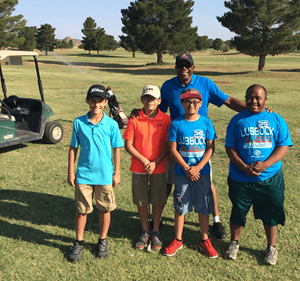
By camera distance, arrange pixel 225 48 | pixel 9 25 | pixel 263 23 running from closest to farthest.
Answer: pixel 263 23 → pixel 9 25 → pixel 225 48

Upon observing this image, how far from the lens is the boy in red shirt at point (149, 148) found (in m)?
3.11

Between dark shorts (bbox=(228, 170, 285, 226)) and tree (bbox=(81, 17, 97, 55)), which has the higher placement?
tree (bbox=(81, 17, 97, 55))

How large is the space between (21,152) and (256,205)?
A: 541 centimetres

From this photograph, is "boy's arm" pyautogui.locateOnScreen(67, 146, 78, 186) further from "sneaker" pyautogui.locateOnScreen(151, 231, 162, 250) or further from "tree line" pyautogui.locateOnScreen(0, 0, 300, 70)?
"tree line" pyautogui.locateOnScreen(0, 0, 300, 70)

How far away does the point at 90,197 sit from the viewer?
121 inches

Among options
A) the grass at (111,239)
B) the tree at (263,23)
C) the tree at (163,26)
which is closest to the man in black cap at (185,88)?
the grass at (111,239)

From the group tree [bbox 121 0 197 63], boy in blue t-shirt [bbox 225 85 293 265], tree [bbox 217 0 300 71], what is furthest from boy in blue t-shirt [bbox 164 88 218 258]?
tree [bbox 121 0 197 63]

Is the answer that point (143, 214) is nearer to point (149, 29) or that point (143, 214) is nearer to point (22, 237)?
point (22, 237)

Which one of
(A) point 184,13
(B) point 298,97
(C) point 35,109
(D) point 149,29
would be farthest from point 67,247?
(A) point 184,13

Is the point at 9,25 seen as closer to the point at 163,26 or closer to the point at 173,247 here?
the point at 163,26

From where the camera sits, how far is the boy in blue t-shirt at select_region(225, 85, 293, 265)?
2824 mm

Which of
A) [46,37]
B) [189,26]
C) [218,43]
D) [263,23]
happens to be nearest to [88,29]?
[46,37]

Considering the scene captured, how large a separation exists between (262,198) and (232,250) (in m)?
0.67

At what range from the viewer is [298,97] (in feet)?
46.5
